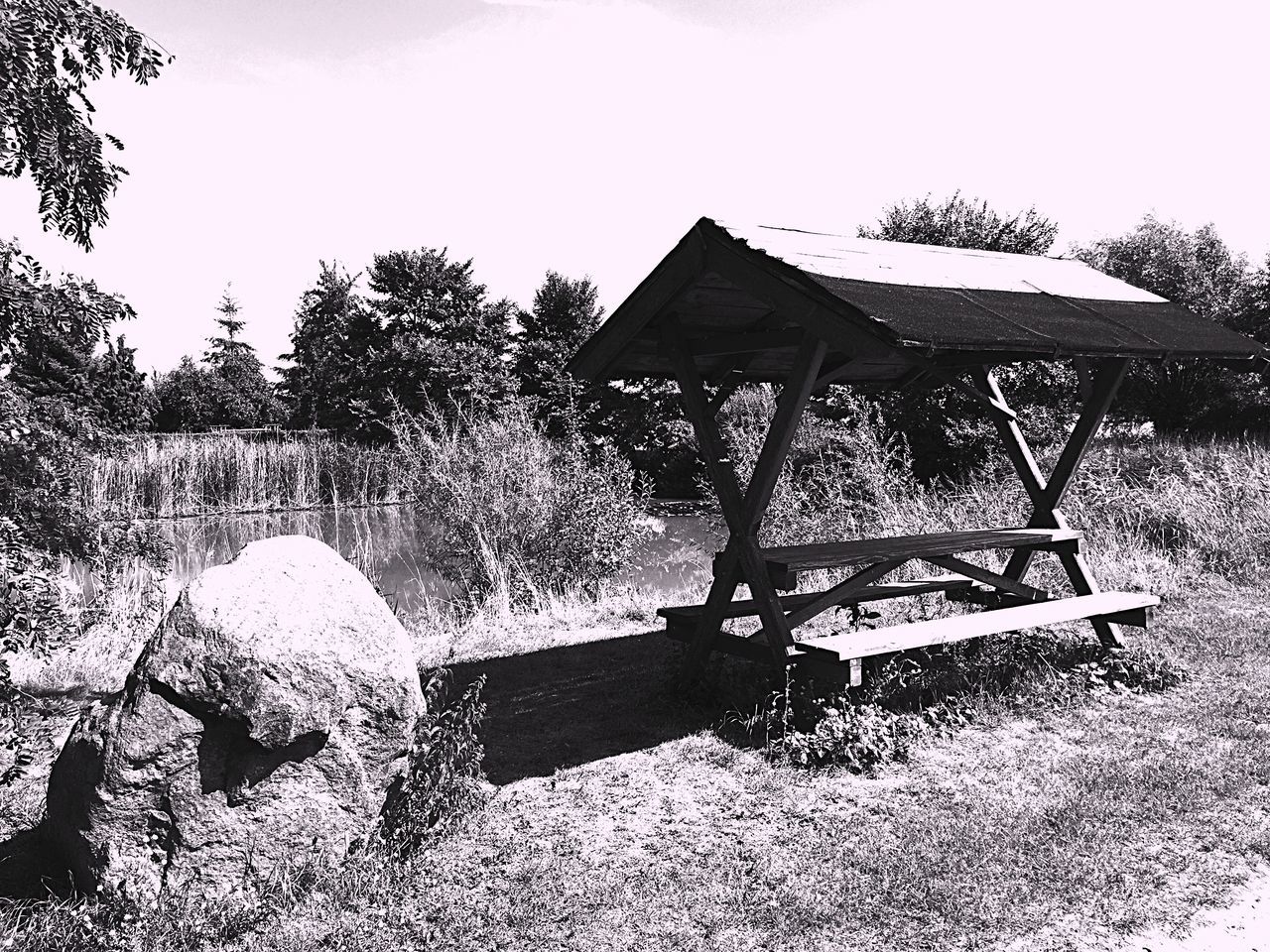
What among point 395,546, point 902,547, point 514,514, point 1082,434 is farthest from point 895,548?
point 395,546

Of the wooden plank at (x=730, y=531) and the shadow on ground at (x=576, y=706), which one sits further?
the wooden plank at (x=730, y=531)

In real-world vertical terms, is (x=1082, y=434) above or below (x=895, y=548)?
above

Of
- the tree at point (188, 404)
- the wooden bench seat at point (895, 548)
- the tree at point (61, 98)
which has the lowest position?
the wooden bench seat at point (895, 548)

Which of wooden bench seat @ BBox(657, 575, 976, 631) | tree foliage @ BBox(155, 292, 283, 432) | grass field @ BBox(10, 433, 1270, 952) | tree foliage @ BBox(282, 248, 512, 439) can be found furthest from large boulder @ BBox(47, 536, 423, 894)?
tree foliage @ BBox(155, 292, 283, 432)

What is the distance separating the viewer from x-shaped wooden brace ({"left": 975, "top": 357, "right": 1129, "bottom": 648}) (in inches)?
270

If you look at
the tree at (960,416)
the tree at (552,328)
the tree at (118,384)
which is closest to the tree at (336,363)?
the tree at (552,328)

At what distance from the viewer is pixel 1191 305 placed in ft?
94.6

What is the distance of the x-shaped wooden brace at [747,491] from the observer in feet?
17.8

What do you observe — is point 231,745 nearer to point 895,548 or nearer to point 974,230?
point 895,548

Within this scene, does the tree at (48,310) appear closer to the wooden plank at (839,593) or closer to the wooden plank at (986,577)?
the wooden plank at (839,593)

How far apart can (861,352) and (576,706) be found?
3.25 m

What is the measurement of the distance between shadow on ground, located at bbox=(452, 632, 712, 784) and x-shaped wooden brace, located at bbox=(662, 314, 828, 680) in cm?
47

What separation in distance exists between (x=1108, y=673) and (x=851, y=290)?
11.7 ft

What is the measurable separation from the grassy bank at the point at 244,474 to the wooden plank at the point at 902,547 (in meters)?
17.0
